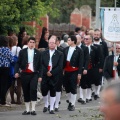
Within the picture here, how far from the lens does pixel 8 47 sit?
14.3m

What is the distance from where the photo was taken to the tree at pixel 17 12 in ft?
53.4

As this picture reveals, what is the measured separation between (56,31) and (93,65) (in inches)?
535

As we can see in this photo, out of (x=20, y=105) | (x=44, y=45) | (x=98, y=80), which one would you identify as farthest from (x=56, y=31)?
(x=20, y=105)

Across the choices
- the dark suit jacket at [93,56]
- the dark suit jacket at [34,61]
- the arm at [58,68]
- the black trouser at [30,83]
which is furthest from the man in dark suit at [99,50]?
the black trouser at [30,83]

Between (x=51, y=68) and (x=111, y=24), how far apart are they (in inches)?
70.9

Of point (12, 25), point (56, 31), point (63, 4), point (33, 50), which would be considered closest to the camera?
point (33, 50)

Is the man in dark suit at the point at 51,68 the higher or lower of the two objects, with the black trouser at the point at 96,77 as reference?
higher

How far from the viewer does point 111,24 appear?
13.3 metres

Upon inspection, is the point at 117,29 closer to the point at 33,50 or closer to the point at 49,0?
the point at 33,50

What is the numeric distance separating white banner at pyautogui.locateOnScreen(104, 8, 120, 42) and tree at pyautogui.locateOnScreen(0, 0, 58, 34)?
12.2ft

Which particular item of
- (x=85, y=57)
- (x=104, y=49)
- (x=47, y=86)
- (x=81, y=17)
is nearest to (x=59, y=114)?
(x=47, y=86)

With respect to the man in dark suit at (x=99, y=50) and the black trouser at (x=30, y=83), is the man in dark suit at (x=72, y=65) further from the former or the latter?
the man in dark suit at (x=99, y=50)

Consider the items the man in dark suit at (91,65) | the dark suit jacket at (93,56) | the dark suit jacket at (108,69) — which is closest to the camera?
the dark suit jacket at (108,69)

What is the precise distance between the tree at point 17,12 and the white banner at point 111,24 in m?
3.73
